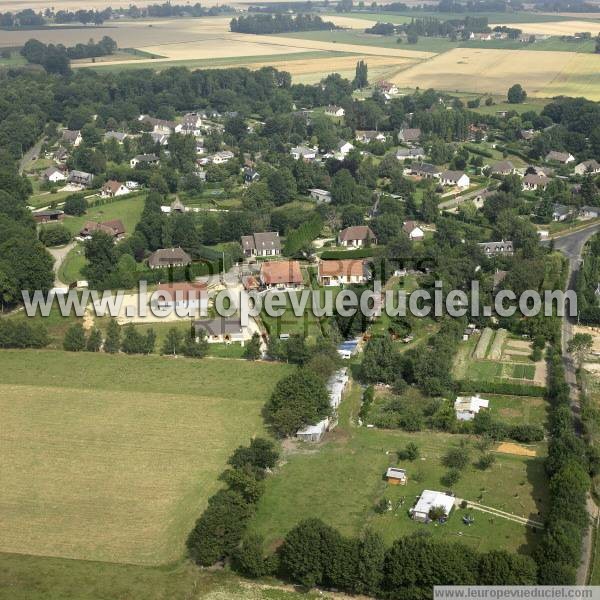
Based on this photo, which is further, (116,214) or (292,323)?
(116,214)

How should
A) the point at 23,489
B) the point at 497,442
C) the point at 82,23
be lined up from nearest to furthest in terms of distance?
1. the point at 23,489
2. the point at 497,442
3. the point at 82,23

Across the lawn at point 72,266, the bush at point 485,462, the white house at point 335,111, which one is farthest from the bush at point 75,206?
the bush at point 485,462

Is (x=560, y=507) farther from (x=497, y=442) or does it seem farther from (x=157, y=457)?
(x=157, y=457)

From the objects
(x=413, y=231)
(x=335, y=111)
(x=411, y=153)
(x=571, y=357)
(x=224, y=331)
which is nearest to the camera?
(x=571, y=357)

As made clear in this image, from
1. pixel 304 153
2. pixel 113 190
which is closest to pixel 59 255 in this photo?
pixel 113 190

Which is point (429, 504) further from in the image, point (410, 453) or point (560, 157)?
point (560, 157)

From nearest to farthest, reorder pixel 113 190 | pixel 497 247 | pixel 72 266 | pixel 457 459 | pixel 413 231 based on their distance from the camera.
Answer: pixel 457 459 < pixel 72 266 < pixel 497 247 < pixel 413 231 < pixel 113 190

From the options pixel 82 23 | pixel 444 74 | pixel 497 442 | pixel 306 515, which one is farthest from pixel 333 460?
pixel 82 23
